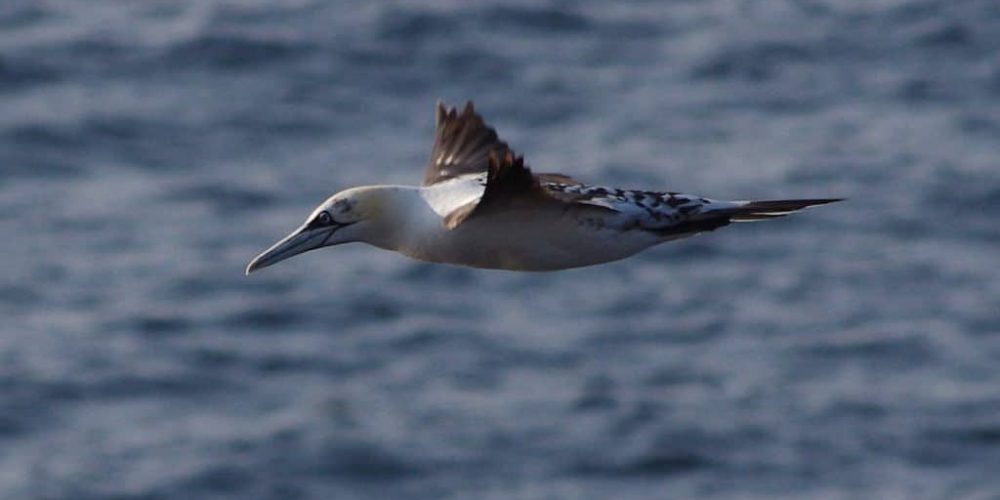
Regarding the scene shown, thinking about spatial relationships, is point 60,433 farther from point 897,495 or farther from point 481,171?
point 481,171

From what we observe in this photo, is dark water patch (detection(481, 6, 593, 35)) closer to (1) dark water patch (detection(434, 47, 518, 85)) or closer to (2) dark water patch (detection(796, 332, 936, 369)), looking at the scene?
(1) dark water patch (detection(434, 47, 518, 85))

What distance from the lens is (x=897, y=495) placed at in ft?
94.9

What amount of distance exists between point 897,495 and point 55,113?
14946mm

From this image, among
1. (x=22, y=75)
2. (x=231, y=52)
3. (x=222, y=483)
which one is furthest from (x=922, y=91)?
(x=22, y=75)

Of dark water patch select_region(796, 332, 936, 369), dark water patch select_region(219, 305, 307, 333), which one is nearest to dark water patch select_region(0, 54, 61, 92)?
dark water patch select_region(219, 305, 307, 333)

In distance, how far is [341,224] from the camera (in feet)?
45.6

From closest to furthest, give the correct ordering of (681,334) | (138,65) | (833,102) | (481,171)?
(481,171) < (681,334) < (833,102) < (138,65)

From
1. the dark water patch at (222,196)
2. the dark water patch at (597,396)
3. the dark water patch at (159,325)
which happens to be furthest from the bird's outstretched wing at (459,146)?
the dark water patch at (222,196)

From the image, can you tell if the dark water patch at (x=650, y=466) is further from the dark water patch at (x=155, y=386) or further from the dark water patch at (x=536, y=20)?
the dark water patch at (x=536, y=20)

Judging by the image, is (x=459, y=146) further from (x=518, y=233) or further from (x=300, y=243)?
(x=518, y=233)

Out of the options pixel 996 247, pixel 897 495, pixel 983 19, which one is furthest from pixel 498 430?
pixel 983 19

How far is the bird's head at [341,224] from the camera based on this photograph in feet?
45.3

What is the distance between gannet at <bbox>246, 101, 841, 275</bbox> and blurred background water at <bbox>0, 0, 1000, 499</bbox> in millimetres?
15627

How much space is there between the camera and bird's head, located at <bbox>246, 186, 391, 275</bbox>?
13.8 meters
